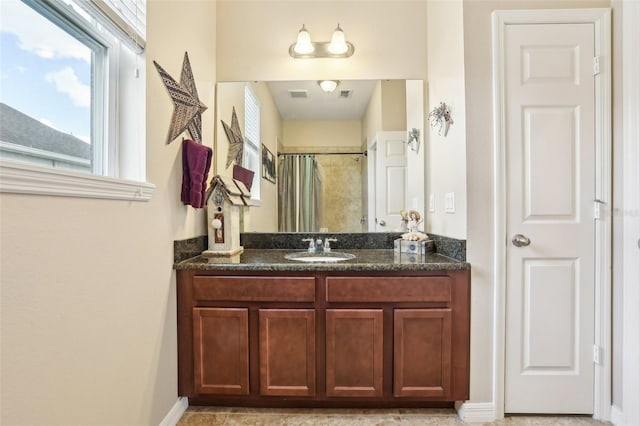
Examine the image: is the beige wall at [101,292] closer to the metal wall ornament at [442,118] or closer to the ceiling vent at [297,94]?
the ceiling vent at [297,94]

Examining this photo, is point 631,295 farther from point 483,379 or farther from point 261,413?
point 261,413

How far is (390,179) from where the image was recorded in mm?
2365

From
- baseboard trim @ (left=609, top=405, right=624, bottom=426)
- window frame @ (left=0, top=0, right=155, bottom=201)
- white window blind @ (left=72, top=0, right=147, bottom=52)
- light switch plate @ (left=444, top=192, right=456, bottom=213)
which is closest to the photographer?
window frame @ (left=0, top=0, right=155, bottom=201)

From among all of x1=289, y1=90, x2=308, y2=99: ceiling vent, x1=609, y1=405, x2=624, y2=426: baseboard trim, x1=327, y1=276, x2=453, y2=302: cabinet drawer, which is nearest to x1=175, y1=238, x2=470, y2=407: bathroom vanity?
x1=327, y1=276, x2=453, y2=302: cabinet drawer

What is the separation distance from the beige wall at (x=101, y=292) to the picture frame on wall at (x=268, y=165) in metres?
0.65

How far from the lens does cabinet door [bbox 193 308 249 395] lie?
1.76 meters

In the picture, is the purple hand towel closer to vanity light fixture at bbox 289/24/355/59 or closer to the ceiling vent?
the ceiling vent

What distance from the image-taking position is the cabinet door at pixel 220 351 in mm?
1760

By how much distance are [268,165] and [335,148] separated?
1.67 ft

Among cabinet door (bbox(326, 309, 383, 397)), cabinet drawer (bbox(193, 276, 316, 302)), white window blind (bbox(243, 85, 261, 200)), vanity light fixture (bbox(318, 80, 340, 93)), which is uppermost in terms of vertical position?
vanity light fixture (bbox(318, 80, 340, 93))

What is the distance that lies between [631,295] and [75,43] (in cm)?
268

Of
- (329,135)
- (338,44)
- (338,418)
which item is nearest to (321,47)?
(338,44)

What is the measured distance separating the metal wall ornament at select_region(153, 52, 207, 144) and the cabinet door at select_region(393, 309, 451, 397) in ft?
5.06

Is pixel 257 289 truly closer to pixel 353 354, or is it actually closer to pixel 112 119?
pixel 353 354
